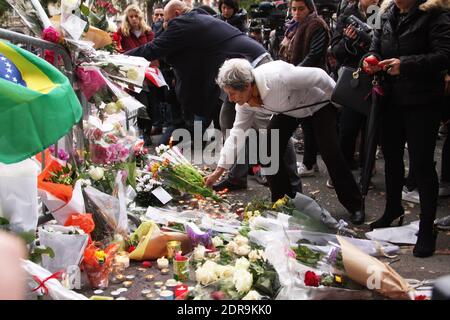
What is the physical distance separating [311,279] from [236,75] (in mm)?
1746

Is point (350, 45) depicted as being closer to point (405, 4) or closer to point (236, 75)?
point (405, 4)

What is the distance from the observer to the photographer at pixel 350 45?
504 centimetres

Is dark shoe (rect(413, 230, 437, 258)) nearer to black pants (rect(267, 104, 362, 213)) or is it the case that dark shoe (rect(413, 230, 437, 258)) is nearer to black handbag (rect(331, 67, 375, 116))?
black pants (rect(267, 104, 362, 213))

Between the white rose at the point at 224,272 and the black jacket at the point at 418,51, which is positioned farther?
the black jacket at the point at 418,51

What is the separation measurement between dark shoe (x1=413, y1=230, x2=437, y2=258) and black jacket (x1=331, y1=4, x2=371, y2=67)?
1.91m

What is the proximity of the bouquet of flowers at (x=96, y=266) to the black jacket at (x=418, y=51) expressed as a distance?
2.35 m

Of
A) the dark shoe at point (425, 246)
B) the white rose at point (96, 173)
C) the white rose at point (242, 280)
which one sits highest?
the white rose at point (96, 173)

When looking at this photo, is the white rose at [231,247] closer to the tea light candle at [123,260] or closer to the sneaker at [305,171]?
the tea light candle at [123,260]

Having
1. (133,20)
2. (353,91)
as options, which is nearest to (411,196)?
(353,91)

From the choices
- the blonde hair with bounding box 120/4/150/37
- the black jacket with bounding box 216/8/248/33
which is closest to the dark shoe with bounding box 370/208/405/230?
the black jacket with bounding box 216/8/248/33

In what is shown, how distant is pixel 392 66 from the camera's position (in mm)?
3922

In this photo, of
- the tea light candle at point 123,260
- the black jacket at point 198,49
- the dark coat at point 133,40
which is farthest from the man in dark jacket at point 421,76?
the dark coat at point 133,40

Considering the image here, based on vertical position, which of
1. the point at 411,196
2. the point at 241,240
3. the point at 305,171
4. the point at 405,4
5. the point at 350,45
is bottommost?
the point at 305,171
